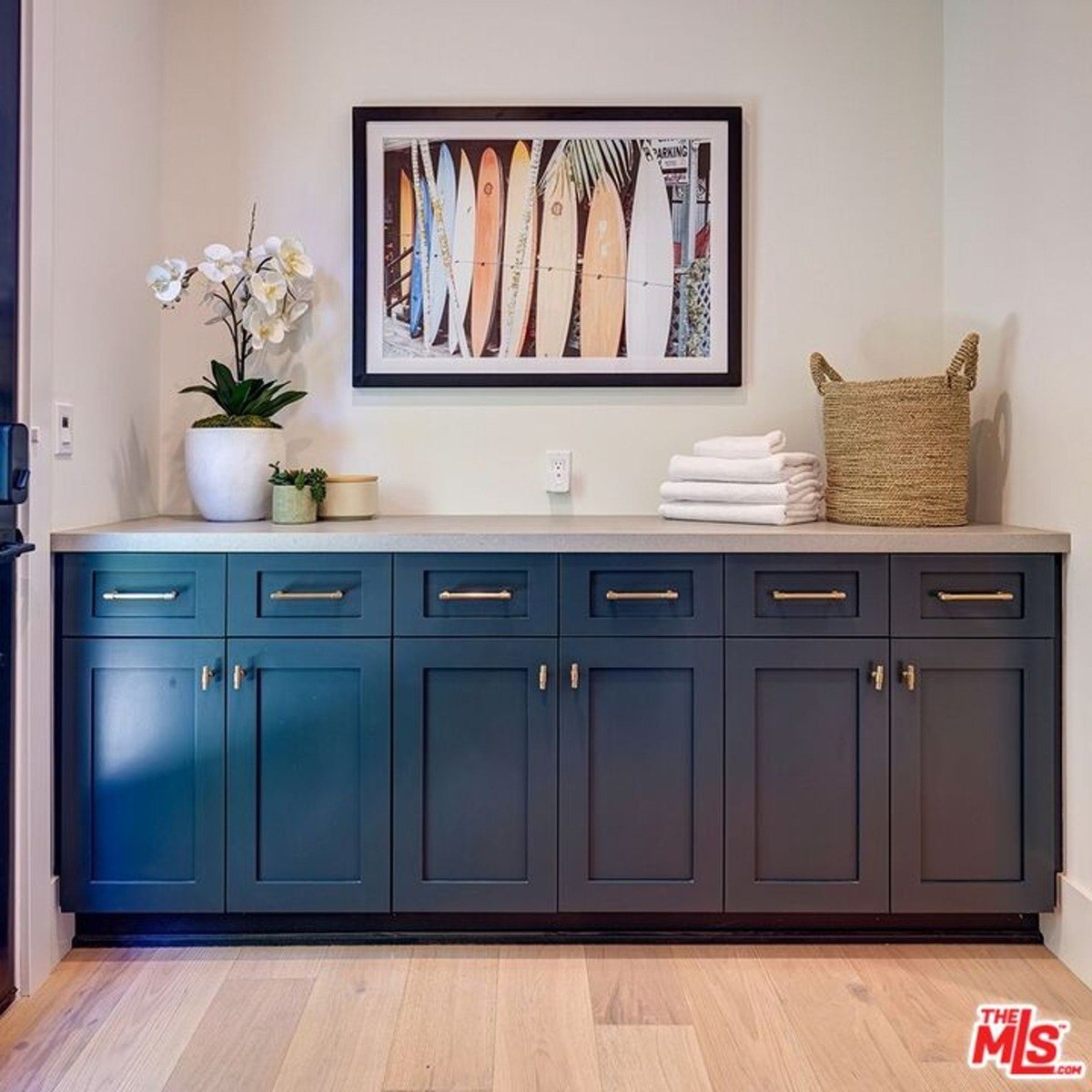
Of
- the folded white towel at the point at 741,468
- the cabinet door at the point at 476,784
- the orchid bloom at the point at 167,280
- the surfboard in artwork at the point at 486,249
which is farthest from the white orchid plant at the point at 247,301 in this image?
the folded white towel at the point at 741,468

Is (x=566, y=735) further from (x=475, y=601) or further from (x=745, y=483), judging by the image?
(x=745, y=483)

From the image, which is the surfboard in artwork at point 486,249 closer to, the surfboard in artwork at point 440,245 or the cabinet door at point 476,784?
the surfboard in artwork at point 440,245

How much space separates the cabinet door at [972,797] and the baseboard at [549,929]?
9 centimetres

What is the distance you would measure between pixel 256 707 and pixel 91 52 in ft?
5.00

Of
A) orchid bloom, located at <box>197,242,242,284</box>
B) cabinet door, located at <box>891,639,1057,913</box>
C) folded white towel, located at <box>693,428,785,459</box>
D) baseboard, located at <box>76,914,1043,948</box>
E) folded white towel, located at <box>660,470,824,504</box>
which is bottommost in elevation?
baseboard, located at <box>76,914,1043,948</box>

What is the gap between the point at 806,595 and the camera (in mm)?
2088

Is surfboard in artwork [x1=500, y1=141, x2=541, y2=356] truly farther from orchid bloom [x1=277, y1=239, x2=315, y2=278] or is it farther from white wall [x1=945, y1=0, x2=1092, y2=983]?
white wall [x1=945, y1=0, x2=1092, y2=983]

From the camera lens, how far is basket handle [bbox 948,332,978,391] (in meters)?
2.27

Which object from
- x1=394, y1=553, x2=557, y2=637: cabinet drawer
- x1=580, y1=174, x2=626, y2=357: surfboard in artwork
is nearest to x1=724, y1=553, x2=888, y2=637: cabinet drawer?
x1=394, y1=553, x2=557, y2=637: cabinet drawer

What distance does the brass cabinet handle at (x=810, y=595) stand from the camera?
208 centimetres

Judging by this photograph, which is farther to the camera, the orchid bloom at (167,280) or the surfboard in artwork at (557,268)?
the surfboard in artwork at (557,268)

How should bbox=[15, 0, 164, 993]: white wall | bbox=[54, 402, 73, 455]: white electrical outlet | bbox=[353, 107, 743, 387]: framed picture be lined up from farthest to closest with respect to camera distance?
bbox=[353, 107, 743, 387]: framed picture
bbox=[54, 402, 73, 455]: white electrical outlet
bbox=[15, 0, 164, 993]: white wall

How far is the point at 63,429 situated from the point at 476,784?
1179 mm

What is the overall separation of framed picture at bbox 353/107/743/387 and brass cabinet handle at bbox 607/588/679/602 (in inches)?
29.9
